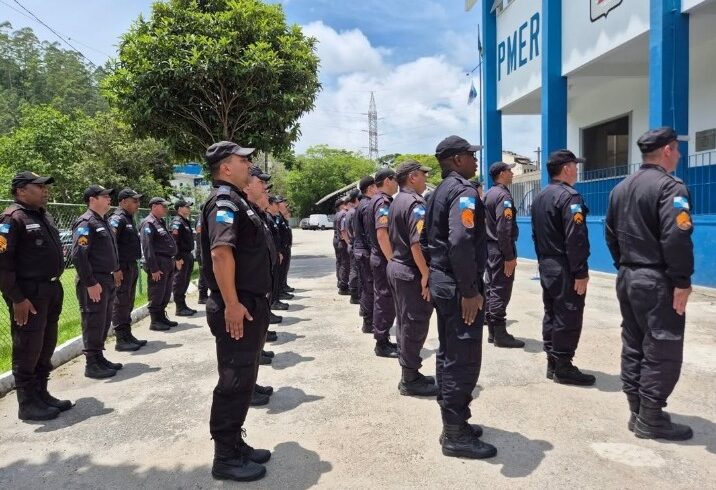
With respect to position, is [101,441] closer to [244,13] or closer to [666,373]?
[666,373]

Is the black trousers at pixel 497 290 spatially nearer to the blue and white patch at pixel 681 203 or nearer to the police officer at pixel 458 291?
the police officer at pixel 458 291

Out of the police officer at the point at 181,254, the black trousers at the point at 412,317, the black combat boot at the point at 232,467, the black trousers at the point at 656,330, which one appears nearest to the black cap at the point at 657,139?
the black trousers at the point at 656,330

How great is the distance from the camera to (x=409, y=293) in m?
4.29

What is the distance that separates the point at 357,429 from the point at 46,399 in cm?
255

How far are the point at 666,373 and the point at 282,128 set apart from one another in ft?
35.0

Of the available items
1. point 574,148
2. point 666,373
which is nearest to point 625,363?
point 666,373

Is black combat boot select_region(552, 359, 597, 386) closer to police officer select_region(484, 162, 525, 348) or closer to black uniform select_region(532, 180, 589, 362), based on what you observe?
black uniform select_region(532, 180, 589, 362)

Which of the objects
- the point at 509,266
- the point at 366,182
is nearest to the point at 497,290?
the point at 509,266

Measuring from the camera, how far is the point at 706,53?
10.6 metres

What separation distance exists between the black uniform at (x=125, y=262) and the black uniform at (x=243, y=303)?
11.8 ft

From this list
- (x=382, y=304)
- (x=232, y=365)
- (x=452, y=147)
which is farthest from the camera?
(x=382, y=304)

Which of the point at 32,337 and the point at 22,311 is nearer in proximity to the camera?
the point at 22,311

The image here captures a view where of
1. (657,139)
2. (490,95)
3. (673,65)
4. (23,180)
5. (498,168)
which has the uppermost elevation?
(490,95)

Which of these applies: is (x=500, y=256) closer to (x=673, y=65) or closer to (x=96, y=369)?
(x=96, y=369)
